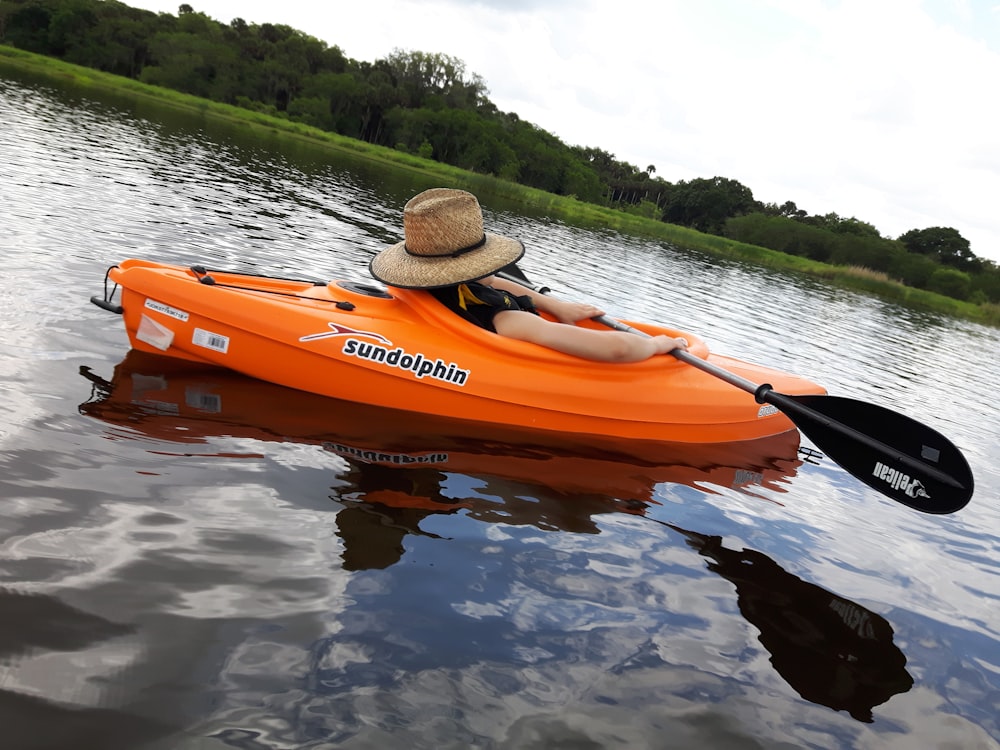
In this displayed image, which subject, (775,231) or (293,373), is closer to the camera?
(293,373)

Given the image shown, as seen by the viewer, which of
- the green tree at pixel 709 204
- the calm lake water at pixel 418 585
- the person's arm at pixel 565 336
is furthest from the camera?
the green tree at pixel 709 204

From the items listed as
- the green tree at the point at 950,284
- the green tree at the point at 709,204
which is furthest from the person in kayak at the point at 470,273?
the green tree at the point at 709,204

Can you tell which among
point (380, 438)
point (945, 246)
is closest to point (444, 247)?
point (380, 438)

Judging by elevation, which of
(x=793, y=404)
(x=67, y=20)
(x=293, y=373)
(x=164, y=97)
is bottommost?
(x=293, y=373)

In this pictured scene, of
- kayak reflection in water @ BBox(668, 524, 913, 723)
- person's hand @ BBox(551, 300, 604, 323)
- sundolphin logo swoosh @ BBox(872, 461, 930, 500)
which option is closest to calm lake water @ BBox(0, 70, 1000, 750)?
kayak reflection in water @ BBox(668, 524, 913, 723)

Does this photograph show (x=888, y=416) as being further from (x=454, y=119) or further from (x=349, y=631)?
(x=454, y=119)

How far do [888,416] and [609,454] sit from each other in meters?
1.77

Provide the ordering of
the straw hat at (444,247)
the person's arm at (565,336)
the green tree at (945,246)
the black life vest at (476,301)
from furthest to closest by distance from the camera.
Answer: the green tree at (945,246), the person's arm at (565,336), the black life vest at (476,301), the straw hat at (444,247)

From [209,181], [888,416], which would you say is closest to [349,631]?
[888,416]

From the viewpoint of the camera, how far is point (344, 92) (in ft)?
223

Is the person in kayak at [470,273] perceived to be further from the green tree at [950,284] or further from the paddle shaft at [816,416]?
the green tree at [950,284]

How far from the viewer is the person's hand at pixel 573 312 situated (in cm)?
539

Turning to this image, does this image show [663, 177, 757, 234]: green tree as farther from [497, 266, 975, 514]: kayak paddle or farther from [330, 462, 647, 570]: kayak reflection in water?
[330, 462, 647, 570]: kayak reflection in water

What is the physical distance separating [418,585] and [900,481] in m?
3.25
